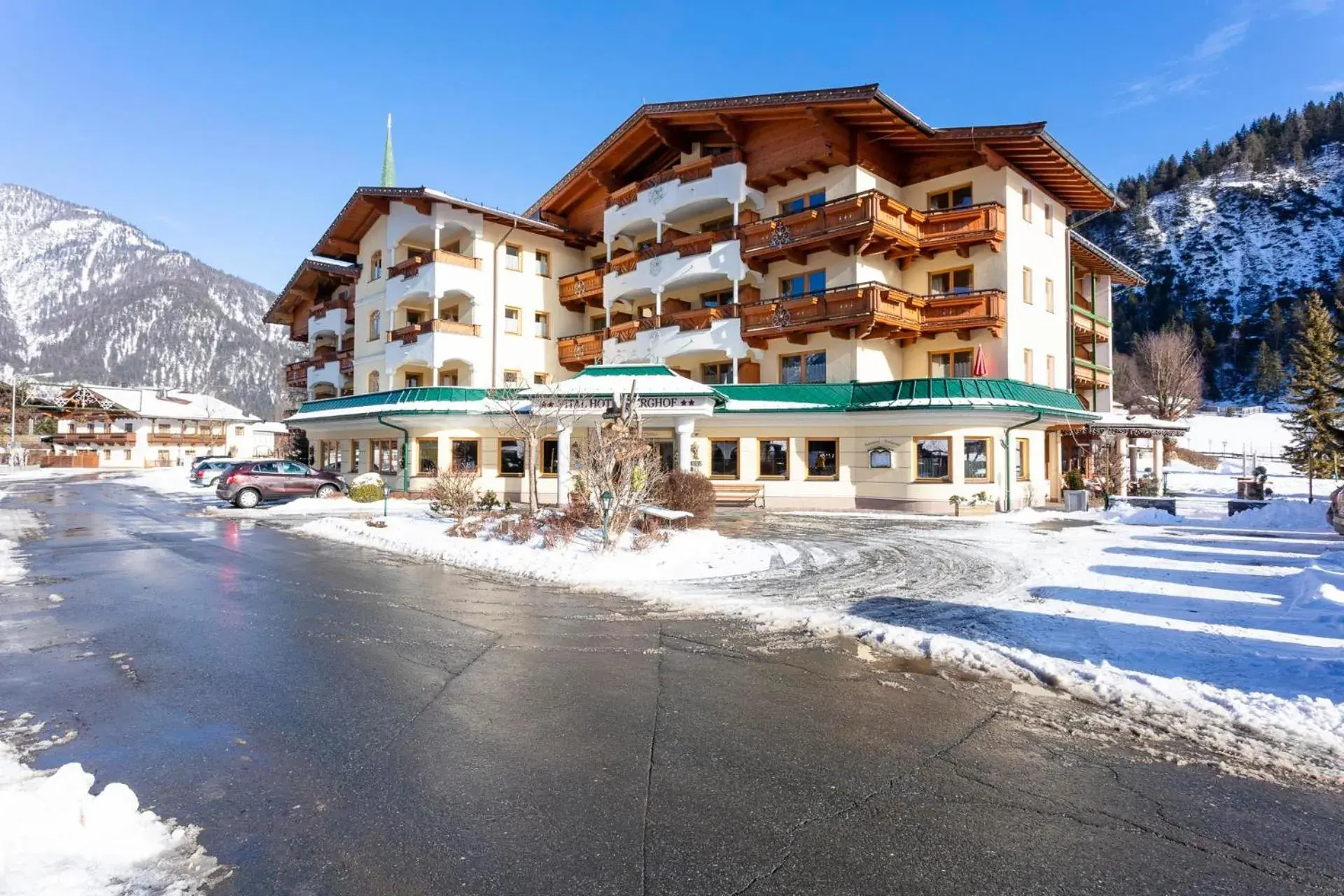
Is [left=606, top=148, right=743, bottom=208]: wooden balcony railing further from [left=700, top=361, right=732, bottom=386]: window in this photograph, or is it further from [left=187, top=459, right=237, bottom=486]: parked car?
[left=187, top=459, right=237, bottom=486]: parked car

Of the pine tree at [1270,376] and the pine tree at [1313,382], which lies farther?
the pine tree at [1270,376]

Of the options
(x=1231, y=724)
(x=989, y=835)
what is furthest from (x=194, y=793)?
(x=1231, y=724)

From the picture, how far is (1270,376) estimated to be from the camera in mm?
104438

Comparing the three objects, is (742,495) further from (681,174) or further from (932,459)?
(681,174)

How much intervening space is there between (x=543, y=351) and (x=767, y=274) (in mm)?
12148

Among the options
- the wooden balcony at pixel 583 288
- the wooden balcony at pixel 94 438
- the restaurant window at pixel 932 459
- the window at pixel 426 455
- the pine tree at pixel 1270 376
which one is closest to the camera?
the restaurant window at pixel 932 459

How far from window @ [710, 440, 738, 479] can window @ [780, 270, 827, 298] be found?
601cm

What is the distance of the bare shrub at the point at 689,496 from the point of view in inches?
700

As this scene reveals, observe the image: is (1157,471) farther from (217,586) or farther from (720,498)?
(217,586)

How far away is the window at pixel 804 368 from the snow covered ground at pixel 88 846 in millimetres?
25648

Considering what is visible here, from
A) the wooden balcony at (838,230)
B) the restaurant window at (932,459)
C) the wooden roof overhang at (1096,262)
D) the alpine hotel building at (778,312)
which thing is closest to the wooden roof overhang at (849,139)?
the alpine hotel building at (778,312)

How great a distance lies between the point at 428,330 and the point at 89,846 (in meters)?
30.9

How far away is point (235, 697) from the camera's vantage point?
586 centimetres

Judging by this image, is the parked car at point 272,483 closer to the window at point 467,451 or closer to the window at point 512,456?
the window at point 467,451
